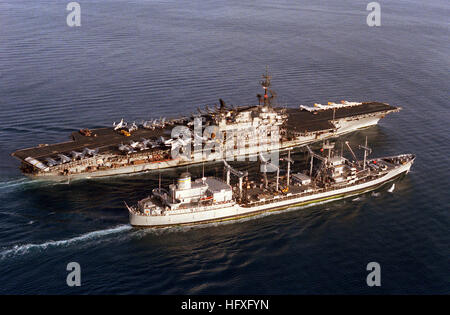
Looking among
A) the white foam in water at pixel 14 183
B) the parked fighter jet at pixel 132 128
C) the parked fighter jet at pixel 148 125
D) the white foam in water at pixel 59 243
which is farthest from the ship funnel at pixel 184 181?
the parked fighter jet at pixel 148 125

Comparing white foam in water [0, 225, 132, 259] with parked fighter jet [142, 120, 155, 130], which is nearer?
white foam in water [0, 225, 132, 259]

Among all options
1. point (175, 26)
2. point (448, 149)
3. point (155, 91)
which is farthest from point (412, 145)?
point (175, 26)

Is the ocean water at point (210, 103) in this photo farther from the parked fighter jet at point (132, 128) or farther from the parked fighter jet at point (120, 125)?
the parked fighter jet at point (132, 128)

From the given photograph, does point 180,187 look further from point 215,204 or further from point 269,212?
point 269,212

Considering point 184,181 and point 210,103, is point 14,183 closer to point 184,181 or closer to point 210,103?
point 184,181

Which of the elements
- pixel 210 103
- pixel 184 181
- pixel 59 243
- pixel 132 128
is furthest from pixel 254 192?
pixel 210 103

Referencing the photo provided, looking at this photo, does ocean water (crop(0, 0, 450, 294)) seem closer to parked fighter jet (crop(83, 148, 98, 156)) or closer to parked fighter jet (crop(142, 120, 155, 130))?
parked fighter jet (crop(83, 148, 98, 156))

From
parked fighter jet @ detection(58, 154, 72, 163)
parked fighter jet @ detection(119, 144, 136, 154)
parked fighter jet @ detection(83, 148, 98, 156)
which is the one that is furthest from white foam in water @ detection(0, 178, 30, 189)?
parked fighter jet @ detection(119, 144, 136, 154)
